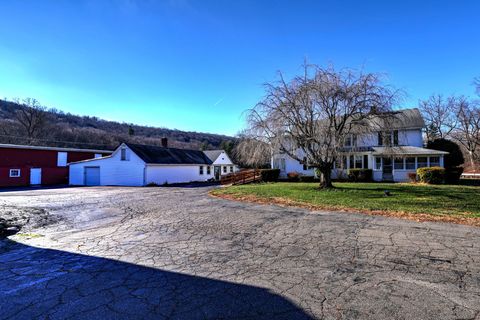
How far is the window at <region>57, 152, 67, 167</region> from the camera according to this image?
31500 millimetres

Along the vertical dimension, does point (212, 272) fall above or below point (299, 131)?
below

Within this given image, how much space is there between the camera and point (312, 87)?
1485cm

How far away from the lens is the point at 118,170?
92.9 feet

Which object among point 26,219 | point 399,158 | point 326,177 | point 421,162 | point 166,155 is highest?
point 166,155

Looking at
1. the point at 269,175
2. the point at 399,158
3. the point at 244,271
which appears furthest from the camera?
the point at 269,175

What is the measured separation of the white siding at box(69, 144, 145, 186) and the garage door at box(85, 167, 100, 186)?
0.40 m

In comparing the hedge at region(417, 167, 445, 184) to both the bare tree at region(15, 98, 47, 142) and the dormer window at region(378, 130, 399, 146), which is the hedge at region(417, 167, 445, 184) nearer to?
the dormer window at region(378, 130, 399, 146)

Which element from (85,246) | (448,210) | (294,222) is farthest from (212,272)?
(448,210)

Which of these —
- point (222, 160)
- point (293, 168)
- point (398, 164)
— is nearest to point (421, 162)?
point (398, 164)

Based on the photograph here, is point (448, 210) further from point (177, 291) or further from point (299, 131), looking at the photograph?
point (177, 291)

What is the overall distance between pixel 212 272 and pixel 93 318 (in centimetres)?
170

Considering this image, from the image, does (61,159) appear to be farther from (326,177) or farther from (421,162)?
(421,162)

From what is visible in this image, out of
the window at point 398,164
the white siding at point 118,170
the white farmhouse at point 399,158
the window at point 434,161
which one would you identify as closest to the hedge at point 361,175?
the white farmhouse at point 399,158

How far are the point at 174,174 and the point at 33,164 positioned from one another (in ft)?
48.7
